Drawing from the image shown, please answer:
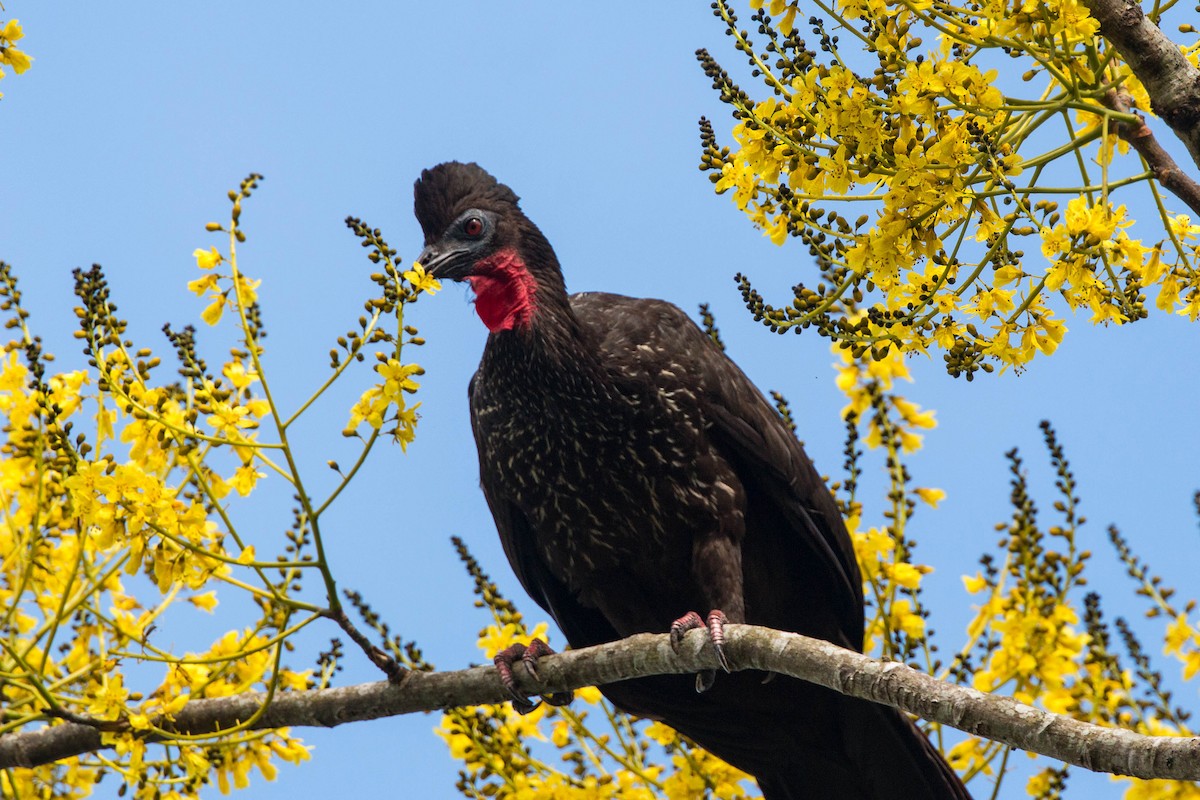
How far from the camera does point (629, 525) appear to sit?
4320mm

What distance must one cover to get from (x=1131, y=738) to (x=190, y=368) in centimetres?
219

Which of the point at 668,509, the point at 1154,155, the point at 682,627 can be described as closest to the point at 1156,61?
the point at 1154,155

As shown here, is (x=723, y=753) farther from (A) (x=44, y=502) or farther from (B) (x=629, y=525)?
(A) (x=44, y=502)

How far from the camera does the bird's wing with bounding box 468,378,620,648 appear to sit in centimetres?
466

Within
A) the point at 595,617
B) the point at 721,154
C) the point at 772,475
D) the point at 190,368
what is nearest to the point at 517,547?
the point at 595,617

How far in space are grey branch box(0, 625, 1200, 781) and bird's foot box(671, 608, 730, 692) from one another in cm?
3

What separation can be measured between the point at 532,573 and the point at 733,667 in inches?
49.8

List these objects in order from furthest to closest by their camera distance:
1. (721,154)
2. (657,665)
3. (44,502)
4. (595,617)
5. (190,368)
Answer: (595,617), (44,502), (657,665), (190,368), (721,154)

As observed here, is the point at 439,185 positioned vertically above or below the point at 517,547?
above

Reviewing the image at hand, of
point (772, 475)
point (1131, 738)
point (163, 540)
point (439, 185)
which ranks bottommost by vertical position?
point (1131, 738)

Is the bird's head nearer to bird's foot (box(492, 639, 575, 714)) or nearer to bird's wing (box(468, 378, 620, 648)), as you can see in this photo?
bird's wing (box(468, 378, 620, 648))

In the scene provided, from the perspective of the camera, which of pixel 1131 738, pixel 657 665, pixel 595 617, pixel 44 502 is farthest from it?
pixel 595 617

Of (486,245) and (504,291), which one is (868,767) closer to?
(504,291)

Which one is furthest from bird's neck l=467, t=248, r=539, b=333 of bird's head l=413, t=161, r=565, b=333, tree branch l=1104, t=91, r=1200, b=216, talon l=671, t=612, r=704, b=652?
tree branch l=1104, t=91, r=1200, b=216
